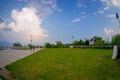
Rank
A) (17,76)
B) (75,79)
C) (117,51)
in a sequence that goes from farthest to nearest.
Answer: (117,51), (17,76), (75,79)

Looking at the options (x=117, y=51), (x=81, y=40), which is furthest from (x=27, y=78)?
(x=81, y=40)

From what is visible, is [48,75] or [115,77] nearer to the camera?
[115,77]

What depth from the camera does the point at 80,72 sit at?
1446cm

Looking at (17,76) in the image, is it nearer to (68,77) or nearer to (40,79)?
(40,79)

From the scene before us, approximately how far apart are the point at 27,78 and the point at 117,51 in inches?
433

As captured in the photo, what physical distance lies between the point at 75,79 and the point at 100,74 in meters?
2.17

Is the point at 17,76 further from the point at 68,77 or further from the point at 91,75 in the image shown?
the point at 91,75

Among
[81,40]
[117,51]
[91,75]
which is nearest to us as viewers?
[91,75]

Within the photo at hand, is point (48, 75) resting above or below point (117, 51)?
below

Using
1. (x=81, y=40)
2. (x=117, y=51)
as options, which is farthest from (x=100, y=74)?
(x=81, y=40)

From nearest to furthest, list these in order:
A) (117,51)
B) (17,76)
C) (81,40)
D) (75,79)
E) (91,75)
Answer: (75,79)
(91,75)
(17,76)
(117,51)
(81,40)

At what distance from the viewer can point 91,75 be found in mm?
13500

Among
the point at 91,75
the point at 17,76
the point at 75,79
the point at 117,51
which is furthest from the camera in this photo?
the point at 117,51

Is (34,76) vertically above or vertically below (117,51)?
below
